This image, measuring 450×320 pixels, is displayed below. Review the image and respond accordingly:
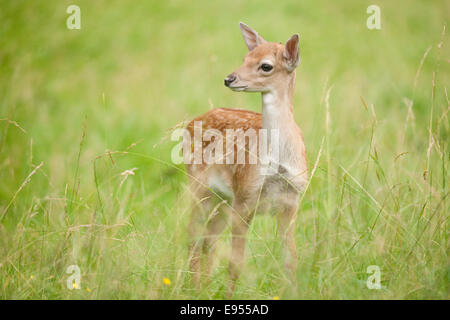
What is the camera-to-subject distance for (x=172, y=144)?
6.15 m

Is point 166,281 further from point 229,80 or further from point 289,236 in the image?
point 229,80

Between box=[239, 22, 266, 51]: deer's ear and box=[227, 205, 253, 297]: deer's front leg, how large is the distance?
1335 millimetres

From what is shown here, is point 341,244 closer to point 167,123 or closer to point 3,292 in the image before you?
point 3,292

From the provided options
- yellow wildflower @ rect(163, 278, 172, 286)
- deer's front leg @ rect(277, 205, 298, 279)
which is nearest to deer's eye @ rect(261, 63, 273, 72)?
deer's front leg @ rect(277, 205, 298, 279)

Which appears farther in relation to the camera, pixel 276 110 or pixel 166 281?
pixel 276 110

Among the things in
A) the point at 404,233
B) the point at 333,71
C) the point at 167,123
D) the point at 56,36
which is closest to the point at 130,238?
the point at 404,233

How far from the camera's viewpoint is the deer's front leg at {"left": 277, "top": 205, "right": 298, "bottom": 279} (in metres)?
3.83

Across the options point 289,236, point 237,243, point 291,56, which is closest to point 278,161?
point 289,236

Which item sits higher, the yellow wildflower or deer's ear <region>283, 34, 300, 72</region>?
deer's ear <region>283, 34, 300, 72</region>

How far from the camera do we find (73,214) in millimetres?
4324

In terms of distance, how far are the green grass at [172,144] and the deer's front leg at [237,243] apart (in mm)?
78

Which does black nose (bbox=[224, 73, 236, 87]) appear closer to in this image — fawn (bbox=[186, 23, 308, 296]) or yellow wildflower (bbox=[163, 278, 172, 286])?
fawn (bbox=[186, 23, 308, 296])

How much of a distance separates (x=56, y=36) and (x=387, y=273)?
979cm

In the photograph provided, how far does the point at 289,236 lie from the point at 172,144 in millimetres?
2405
